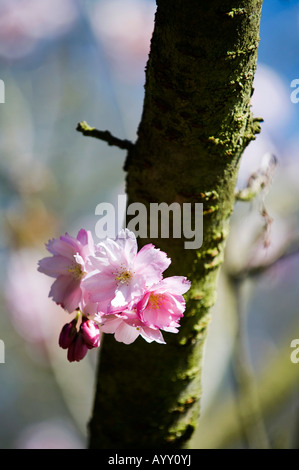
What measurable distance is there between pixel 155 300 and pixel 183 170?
197mm

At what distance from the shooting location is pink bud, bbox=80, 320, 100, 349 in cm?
68

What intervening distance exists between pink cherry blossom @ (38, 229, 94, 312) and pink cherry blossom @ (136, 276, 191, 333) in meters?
0.10

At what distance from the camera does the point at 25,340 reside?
8.95ft

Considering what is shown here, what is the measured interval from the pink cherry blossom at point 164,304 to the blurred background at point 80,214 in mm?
755

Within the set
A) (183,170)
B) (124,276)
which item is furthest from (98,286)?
(183,170)

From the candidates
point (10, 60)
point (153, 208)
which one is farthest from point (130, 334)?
point (10, 60)

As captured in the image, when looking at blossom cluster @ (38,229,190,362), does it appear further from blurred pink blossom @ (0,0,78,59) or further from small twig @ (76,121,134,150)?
blurred pink blossom @ (0,0,78,59)

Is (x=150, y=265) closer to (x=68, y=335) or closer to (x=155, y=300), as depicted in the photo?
(x=155, y=300)

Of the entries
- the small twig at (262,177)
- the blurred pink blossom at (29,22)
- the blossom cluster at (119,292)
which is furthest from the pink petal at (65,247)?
the blurred pink blossom at (29,22)

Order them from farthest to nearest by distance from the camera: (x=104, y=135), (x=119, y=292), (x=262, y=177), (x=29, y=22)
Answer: (x=29, y=22)
(x=262, y=177)
(x=104, y=135)
(x=119, y=292)

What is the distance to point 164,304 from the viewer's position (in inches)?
25.8

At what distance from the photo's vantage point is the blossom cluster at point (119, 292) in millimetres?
637

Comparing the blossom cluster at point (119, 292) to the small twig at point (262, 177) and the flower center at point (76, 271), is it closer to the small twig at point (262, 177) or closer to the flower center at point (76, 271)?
the flower center at point (76, 271)

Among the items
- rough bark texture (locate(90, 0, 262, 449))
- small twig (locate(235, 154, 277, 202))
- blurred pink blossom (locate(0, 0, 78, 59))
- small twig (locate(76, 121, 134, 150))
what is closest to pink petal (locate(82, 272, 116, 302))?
rough bark texture (locate(90, 0, 262, 449))
